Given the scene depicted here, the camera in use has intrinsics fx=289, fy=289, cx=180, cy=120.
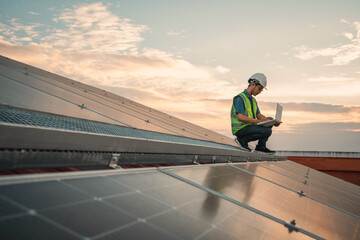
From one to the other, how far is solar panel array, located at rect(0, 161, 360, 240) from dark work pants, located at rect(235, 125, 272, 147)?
4.03 metres

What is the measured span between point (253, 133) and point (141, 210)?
226 inches

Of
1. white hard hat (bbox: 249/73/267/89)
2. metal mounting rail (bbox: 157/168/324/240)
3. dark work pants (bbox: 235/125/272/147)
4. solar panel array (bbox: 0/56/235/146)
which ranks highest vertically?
white hard hat (bbox: 249/73/267/89)

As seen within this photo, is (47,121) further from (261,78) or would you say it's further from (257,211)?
(261,78)

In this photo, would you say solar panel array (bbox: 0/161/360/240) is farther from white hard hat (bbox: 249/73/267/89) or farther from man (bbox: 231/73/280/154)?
white hard hat (bbox: 249/73/267/89)

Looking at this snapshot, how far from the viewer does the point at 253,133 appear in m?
6.85

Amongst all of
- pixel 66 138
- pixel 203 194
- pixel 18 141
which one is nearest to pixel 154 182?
pixel 203 194

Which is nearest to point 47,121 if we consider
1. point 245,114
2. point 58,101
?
Answer: point 58,101

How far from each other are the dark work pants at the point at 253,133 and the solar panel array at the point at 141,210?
403cm

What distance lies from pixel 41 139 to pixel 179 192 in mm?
952

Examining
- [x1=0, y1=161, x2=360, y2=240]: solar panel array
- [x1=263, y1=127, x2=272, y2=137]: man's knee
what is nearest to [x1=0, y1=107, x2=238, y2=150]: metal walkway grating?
[x1=0, y1=161, x2=360, y2=240]: solar panel array

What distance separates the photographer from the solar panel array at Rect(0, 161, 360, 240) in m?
1.02

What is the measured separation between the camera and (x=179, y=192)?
200 cm

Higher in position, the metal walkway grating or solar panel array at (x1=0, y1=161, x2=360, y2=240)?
the metal walkway grating

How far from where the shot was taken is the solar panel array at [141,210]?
1.02 meters
